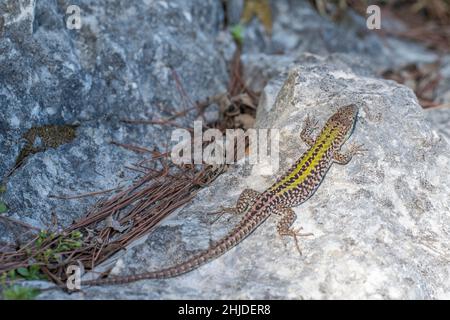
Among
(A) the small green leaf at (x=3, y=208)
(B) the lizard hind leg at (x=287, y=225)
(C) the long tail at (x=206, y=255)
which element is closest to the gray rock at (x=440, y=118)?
(B) the lizard hind leg at (x=287, y=225)

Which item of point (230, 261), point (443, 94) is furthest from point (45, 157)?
point (443, 94)

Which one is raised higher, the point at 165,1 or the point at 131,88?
the point at 165,1

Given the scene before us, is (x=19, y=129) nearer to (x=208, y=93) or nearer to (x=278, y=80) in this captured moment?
(x=208, y=93)

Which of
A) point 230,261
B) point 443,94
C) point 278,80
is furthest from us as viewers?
point 443,94

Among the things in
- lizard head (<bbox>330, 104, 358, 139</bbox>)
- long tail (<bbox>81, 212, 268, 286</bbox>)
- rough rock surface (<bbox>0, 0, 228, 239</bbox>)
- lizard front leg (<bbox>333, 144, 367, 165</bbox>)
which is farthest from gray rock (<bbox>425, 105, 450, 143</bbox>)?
long tail (<bbox>81, 212, 268, 286</bbox>)

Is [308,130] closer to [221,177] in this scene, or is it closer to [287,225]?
[221,177]

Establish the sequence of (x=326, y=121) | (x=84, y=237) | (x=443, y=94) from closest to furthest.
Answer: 1. (x=84, y=237)
2. (x=326, y=121)
3. (x=443, y=94)

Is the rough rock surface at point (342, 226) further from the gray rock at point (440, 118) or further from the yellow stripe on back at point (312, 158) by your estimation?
the gray rock at point (440, 118)
